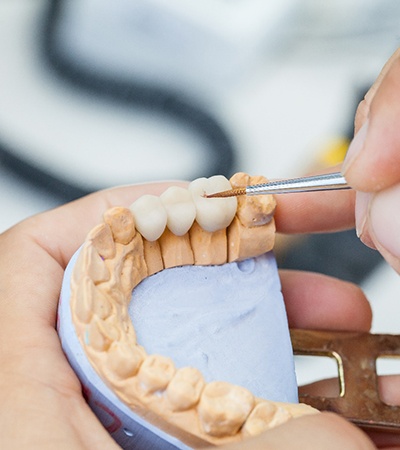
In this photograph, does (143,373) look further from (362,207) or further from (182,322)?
(362,207)

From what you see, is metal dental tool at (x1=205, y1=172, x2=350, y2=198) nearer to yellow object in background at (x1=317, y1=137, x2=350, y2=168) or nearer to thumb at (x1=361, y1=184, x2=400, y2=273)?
thumb at (x1=361, y1=184, x2=400, y2=273)

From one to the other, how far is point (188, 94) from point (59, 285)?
0.60 metres

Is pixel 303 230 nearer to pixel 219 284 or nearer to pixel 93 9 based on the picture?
pixel 219 284

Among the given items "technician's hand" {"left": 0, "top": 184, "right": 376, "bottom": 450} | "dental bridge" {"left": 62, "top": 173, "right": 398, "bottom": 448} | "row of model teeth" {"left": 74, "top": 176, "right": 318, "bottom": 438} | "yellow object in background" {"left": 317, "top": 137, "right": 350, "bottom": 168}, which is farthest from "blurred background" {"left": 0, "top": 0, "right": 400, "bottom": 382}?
"row of model teeth" {"left": 74, "top": 176, "right": 318, "bottom": 438}

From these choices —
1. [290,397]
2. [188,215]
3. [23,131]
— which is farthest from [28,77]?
[290,397]

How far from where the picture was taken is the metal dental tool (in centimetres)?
61

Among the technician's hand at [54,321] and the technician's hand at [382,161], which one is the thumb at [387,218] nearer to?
the technician's hand at [382,161]

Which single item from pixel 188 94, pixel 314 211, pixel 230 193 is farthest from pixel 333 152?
pixel 230 193

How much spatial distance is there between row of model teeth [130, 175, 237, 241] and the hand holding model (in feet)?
0.38

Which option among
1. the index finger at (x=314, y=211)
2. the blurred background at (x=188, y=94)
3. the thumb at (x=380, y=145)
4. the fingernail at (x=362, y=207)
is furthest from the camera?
the blurred background at (x=188, y=94)

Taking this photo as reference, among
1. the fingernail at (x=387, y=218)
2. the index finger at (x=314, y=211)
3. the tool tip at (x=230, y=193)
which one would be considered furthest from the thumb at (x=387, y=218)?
the index finger at (x=314, y=211)

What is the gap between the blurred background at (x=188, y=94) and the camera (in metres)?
1.18

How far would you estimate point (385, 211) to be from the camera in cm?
56

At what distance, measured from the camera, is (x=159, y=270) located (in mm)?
719
